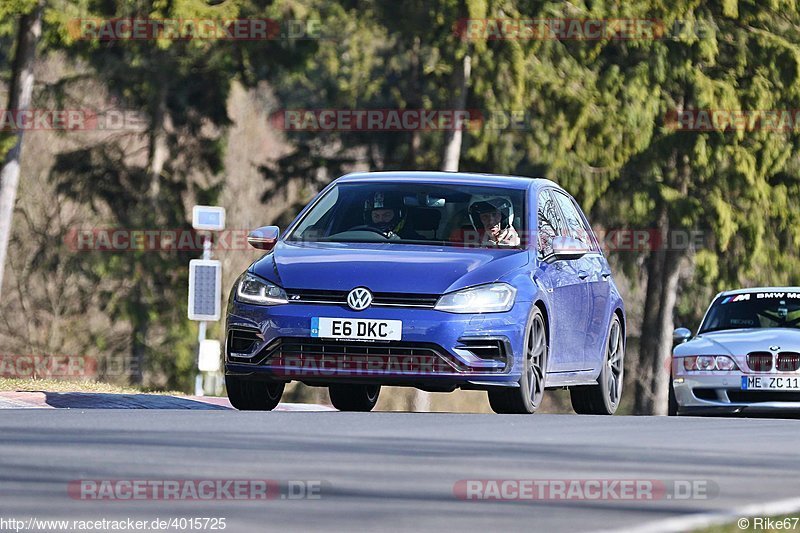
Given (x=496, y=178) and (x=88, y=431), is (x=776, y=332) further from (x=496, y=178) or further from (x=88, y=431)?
(x=88, y=431)

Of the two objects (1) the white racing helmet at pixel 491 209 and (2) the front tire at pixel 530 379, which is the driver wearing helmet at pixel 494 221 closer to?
(1) the white racing helmet at pixel 491 209

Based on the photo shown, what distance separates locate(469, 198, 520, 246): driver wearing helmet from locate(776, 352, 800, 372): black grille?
4307 millimetres

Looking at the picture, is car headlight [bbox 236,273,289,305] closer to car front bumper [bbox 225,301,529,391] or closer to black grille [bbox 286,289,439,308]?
car front bumper [bbox 225,301,529,391]

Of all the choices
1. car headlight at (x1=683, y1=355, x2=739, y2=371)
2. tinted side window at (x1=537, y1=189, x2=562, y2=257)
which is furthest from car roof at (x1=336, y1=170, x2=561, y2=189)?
car headlight at (x1=683, y1=355, x2=739, y2=371)

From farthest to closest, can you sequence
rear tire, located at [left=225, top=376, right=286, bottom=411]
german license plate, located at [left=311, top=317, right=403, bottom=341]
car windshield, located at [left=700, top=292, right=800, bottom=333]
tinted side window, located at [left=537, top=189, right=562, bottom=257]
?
car windshield, located at [left=700, top=292, right=800, bottom=333]
tinted side window, located at [left=537, top=189, right=562, bottom=257]
rear tire, located at [left=225, top=376, right=286, bottom=411]
german license plate, located at [left=311, top=317, right=403, bottom=341]

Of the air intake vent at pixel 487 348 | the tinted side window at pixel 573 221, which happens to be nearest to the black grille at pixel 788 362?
the tinted side window at pixel 573 221

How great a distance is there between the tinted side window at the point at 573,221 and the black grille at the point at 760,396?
8.19 feet

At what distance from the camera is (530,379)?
13406 mm

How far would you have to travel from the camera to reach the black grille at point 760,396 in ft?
56.5

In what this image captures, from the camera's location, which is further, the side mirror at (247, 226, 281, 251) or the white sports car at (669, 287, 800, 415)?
the white sports car at (669, 287, 800, 415)

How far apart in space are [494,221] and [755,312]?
5.69 metres

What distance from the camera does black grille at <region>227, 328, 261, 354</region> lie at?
1299 cm

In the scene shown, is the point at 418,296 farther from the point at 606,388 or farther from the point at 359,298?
the point at 606,388

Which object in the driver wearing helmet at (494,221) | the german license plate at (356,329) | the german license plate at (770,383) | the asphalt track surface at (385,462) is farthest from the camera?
the german license plate at (770,383)
